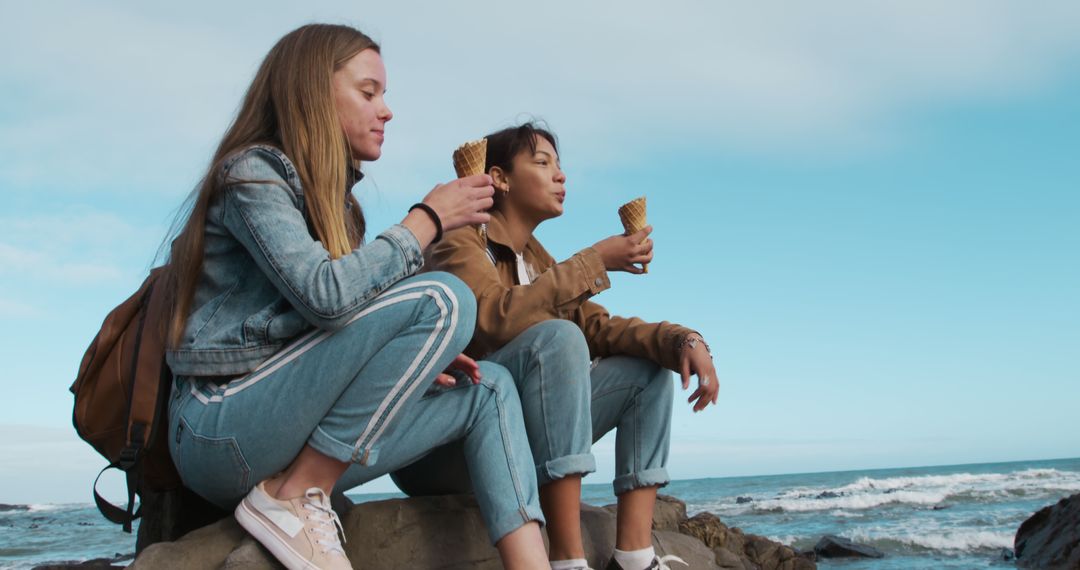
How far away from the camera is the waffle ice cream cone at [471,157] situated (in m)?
3.23

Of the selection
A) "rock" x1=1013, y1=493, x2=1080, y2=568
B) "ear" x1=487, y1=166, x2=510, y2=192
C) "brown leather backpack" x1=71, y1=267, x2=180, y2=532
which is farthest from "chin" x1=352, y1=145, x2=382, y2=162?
"rock" x1=1013, y1=493, x2=1080, y2=568

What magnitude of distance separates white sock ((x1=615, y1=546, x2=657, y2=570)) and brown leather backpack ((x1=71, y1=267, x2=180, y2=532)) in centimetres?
154

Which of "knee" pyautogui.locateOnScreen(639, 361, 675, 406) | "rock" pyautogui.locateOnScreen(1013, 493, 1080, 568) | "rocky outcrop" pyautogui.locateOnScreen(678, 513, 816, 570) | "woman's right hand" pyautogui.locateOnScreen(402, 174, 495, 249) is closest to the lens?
"woman's right hand" pyautogui.locateOnScreen(402, 174, 495, 249)

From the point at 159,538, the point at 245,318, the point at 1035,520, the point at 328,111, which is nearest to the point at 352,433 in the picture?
the point at 245,318

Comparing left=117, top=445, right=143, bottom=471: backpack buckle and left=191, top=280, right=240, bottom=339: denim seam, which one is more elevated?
left=191, top=280, right=240, bottom=339: denim seam

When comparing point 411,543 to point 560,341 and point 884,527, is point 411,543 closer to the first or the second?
point 560,341

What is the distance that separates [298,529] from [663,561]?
1.48 meters

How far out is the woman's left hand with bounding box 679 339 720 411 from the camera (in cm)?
327

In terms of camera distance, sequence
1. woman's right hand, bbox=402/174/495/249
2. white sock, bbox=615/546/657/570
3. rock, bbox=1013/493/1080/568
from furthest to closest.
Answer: rock, bbox=1013/493/1080/568
white sock, bbox=615/546/657/570
woman's right hand, bbox=402/174/495/249

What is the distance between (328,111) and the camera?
273 centimetres

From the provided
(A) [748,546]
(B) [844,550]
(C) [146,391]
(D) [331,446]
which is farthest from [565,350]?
(B) [844,550]

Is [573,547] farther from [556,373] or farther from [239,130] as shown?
[239,130]

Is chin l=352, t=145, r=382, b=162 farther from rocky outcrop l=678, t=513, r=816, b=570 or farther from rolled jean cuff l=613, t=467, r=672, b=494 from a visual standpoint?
rocky outcrop l=678, t=513, r=816, b=570

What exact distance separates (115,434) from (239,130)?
0.98 metres
